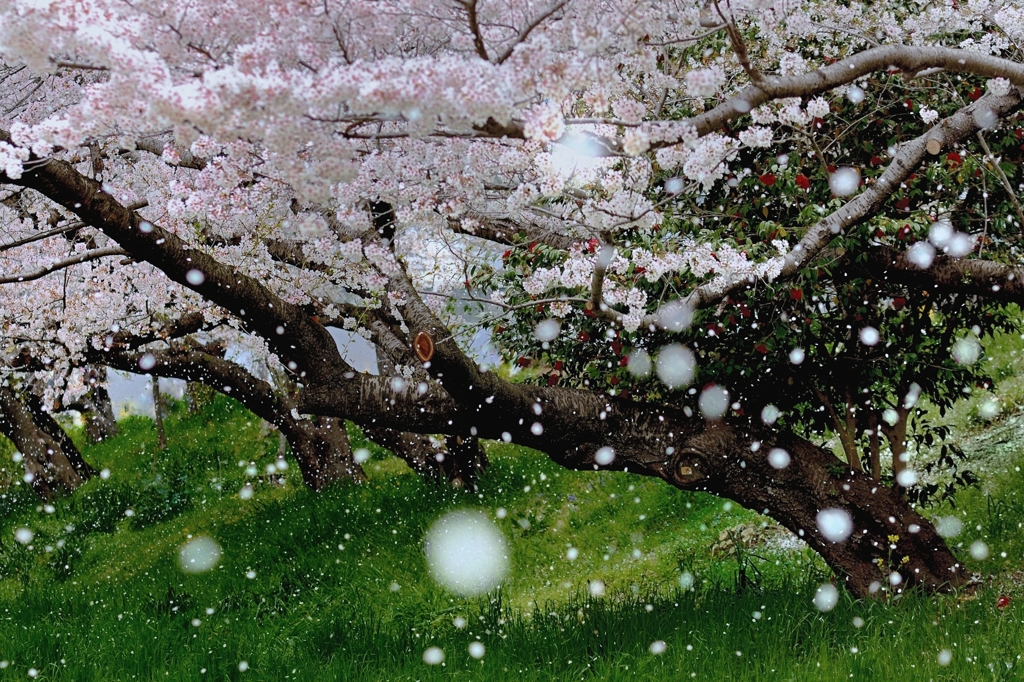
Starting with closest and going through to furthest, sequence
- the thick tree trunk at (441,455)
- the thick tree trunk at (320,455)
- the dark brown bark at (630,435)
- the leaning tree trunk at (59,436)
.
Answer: the dark brown bark at (630,435), the thick tree trunk at (441,455), the thick tree trunk at (320,455), the leaning tree trunk at (59,436)

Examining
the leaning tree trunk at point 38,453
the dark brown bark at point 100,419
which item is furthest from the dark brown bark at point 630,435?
the dark brown bark at point 100,419

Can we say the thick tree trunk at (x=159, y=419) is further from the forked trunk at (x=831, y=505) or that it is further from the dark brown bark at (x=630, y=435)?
the forked trunk at (x=831, y=505)

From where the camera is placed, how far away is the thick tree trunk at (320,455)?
34.4ft

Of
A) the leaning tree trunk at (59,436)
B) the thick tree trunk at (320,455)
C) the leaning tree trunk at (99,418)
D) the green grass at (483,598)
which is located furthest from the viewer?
the leaning tree trunk at (99,418)

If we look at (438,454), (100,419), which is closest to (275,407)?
(438,454)

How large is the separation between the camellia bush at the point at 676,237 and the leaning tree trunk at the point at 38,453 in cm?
826

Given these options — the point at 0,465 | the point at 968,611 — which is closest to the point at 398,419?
the point at 968,611

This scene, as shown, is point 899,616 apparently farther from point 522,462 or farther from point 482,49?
point 522,462

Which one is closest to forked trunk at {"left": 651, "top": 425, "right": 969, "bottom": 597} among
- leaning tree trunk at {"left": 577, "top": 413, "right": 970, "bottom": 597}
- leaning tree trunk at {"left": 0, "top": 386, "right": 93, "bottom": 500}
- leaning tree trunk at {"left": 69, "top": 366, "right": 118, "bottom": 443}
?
leaning tree trunk at {"left": 577, "top": 413, "right": 970, "bottom": 597}

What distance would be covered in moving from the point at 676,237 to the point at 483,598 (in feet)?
9.46

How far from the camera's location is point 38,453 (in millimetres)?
13906

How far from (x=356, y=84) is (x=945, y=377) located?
15.6 feet

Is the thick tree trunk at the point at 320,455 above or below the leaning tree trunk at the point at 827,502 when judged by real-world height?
below

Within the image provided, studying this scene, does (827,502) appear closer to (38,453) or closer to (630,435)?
(630,435)
